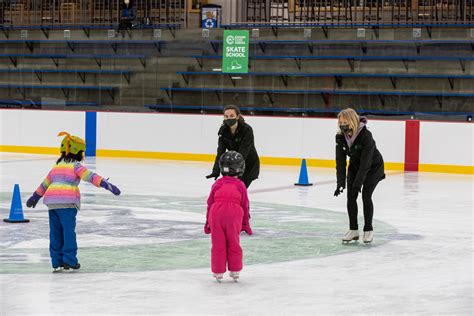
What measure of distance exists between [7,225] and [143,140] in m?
13.2

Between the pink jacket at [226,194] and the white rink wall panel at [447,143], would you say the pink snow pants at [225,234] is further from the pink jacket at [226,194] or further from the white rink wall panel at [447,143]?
the white rink wall panel at [447,143]

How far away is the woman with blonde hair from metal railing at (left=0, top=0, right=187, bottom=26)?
2115 centimetres

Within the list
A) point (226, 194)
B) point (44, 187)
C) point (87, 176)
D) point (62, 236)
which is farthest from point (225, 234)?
point (44, 187)

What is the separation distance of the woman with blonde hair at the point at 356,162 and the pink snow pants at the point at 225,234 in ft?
7.74

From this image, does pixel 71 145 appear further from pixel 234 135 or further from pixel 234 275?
pixel 234 135

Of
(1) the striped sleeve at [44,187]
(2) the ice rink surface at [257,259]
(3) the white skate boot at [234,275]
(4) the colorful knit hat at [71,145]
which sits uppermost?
(4) the colorful knit hat at [71,145]

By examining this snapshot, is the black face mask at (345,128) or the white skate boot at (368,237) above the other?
the black face mask at (345,128)

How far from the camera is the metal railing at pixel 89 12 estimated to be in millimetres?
31109

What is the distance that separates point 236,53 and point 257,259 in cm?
1911

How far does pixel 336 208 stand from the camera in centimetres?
1409

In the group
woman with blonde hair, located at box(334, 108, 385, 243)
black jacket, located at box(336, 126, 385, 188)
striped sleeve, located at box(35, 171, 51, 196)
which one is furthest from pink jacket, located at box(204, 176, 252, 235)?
black jacket, located at box(336, 126, 385, 188)

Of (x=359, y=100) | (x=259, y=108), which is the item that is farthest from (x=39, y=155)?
(x=359, y=100)

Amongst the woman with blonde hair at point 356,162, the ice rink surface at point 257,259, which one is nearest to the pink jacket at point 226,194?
the ice rink surface at point 257,259

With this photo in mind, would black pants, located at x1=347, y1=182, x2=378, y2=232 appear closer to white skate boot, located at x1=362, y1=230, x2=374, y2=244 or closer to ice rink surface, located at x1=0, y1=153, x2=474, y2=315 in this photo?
white skate boot, located at x1=362, y1=230, x2=374, y2=244
